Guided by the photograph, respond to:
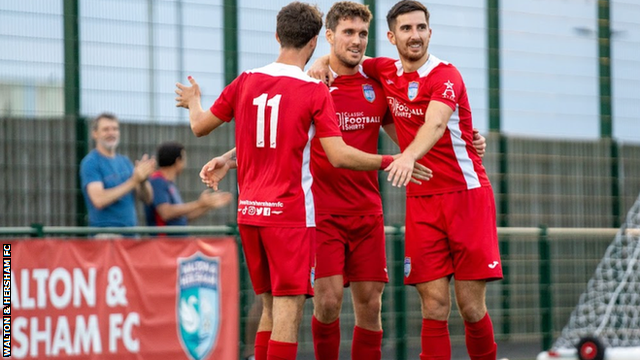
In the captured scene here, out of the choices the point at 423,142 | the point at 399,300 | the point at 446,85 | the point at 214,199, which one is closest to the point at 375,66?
the point at 446,85

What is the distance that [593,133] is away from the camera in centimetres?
1255

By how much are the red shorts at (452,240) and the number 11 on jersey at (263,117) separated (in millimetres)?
1155

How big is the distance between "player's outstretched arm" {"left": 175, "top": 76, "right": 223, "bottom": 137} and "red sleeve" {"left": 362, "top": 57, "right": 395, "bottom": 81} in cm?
118

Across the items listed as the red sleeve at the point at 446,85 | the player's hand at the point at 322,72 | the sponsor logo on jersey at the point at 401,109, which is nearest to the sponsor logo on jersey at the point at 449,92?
the red sleeve at the point at 446,85

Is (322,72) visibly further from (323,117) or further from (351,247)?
(351,247)

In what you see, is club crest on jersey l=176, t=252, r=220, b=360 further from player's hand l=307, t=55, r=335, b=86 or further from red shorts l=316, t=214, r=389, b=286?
player's hand l=307, t=55, r=335, b=86

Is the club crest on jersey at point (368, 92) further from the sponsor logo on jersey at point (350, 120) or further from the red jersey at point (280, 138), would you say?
the red jersey at point (280, 138)

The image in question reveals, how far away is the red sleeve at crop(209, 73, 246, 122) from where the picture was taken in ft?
20.7

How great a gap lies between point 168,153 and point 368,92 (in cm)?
289

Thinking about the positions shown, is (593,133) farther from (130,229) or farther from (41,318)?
(41,318)

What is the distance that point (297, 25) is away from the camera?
618cm

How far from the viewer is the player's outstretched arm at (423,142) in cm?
Result: 601

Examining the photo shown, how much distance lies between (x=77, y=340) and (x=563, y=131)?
247 inches

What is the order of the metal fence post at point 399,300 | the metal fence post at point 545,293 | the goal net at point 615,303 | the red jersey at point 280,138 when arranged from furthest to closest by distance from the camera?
the goal net at point 615,303, the metal fence post at point 545,293, the metal fence post at point 399,300, the red jersey at point 280,138
